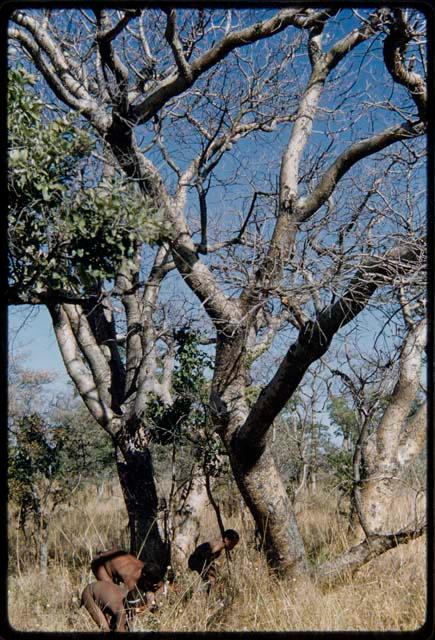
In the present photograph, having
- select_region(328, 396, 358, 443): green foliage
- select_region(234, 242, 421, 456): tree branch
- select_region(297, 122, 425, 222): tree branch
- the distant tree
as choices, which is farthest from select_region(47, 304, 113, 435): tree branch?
select_region(328, 396, 358, 443): green foliage

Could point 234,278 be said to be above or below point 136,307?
below

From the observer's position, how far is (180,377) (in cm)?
542

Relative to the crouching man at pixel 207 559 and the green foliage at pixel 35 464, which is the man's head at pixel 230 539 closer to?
the crouching man at pixel 207 559

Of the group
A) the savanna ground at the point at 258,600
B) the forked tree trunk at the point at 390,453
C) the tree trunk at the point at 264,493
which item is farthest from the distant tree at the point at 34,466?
the forked tree trunk at the point at 390,453

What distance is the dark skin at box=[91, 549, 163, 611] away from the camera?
3.83 meters

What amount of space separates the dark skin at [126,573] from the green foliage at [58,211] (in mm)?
1830

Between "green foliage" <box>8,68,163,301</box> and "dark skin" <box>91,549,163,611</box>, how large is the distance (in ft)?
6.00

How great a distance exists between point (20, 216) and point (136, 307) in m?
2.88

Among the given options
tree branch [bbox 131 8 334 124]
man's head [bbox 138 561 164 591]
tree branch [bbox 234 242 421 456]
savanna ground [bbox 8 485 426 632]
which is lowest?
savanna ground [bbox 8 485 426 632]

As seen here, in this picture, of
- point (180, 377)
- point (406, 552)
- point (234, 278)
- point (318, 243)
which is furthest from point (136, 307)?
point (406, 552)

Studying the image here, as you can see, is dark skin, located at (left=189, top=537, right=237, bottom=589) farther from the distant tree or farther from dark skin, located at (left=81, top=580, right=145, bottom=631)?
the distant tree

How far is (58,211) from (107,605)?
235 cm

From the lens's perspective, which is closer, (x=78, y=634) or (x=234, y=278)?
(x=78, y=634)

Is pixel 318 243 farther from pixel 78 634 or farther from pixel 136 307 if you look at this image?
pixel 78 634
